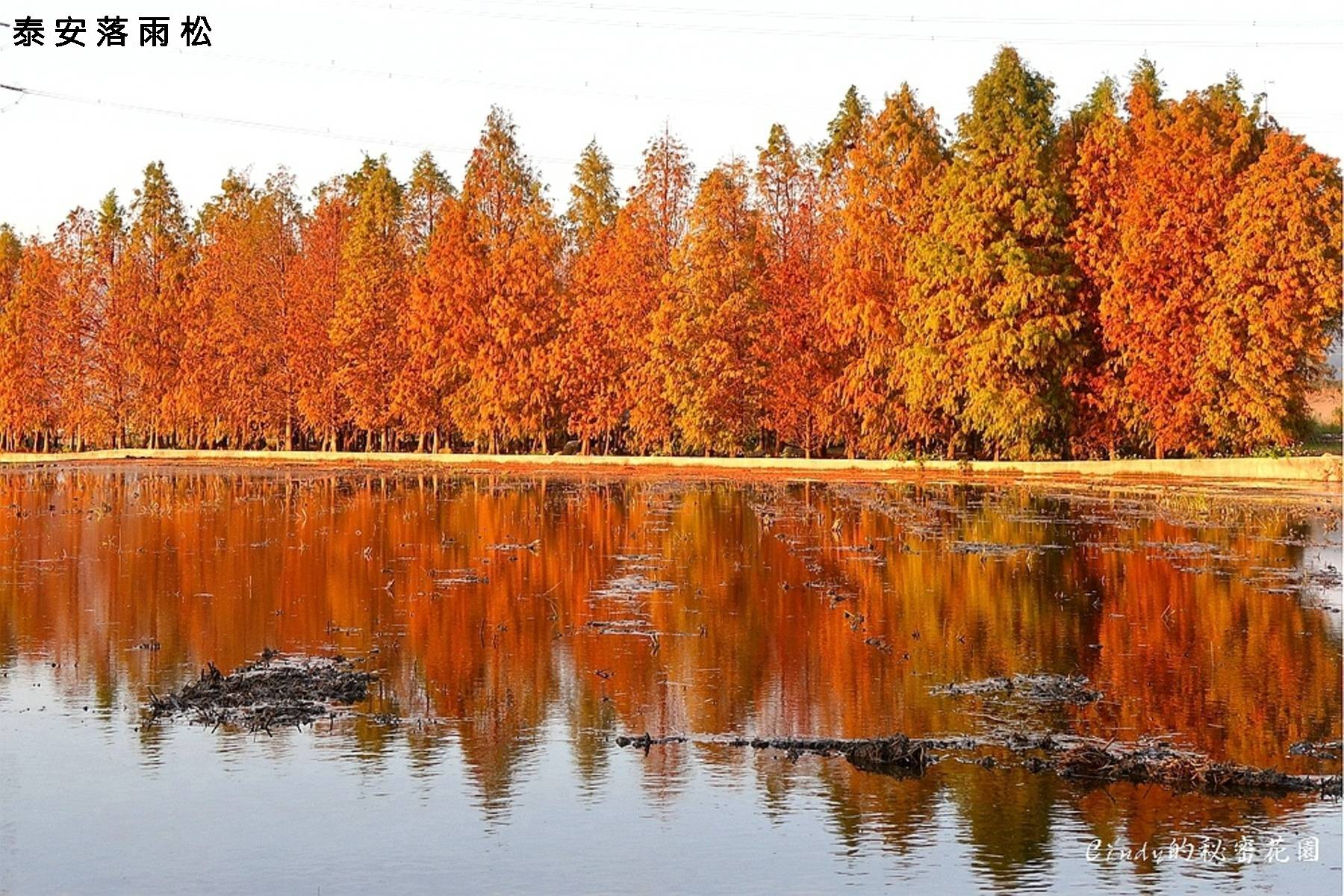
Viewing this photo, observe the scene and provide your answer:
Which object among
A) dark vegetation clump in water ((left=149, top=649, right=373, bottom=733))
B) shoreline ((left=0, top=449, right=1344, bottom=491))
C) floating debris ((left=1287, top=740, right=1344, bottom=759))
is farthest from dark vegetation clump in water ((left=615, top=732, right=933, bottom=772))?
shoreline ((left=0, top=449, right=1344, bottom=491))

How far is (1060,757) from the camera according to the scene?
15.0 metres

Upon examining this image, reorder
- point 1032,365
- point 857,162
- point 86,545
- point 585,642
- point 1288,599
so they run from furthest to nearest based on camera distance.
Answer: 1. point 857,162
2. point 1032,365
3. point 86,545
4. point 1288,599
5. point 585,642

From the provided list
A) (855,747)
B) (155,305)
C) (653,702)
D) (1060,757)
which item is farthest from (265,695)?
(155,305)

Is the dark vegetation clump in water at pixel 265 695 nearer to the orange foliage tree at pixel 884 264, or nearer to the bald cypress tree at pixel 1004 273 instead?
the bald cypress tree at pixel 1004 273

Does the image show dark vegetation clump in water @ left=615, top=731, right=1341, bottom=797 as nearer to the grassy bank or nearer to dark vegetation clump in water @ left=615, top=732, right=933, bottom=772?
dark vegetation clump in water @ left=615, top=732, right=933, bottom=772

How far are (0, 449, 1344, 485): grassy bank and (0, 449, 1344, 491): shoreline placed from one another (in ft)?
0.11

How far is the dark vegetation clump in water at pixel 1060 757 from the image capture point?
14.1 m

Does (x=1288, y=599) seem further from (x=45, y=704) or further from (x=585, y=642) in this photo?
(x=45, y=704)

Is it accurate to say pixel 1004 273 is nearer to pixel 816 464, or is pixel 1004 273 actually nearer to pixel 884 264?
pixel 884 264

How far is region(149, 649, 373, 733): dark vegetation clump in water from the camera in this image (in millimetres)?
17328

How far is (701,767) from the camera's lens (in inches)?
594

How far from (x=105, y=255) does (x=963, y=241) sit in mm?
57581

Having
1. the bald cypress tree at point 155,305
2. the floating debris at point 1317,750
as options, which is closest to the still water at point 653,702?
the floating debris at point 1317,750

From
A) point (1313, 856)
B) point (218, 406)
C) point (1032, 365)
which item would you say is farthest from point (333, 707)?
point (218, 406)
